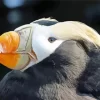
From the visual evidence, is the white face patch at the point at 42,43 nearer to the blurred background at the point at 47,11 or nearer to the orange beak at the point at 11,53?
the orange beak at the point at 11,53

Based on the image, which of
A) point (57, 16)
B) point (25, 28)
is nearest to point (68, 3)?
point (57, 16)

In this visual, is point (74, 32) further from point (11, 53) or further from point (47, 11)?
point (47, 11)

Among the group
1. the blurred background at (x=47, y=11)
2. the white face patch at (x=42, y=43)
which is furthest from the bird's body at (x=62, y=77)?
the blurred background at (x=47, y=11)

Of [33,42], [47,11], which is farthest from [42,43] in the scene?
[47,11]

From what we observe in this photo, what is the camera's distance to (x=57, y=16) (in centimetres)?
257

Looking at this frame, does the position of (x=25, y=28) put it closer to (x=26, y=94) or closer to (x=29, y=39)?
(x=29, y=39)

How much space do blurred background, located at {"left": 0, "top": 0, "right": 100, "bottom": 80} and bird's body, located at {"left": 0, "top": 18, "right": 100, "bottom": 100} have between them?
51.2 inches

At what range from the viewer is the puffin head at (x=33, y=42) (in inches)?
46.4

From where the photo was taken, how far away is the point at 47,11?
2.55 meters

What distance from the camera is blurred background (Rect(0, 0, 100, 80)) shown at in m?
2.55

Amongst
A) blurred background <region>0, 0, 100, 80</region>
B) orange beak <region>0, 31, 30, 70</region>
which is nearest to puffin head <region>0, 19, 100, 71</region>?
orange beak <region>0, 31, 30, 70</region>

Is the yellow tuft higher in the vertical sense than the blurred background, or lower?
higher

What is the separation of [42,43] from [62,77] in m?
0.09

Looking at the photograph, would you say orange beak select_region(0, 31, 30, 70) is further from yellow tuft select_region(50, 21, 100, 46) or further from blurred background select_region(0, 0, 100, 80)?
blurred background select_region(0, 0, 100, 80)
